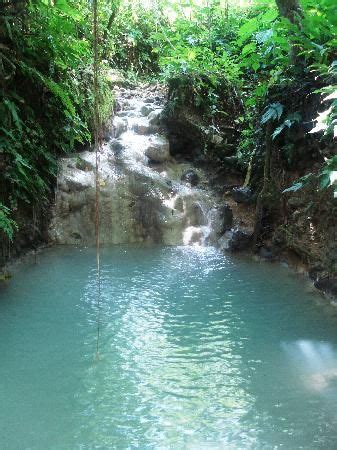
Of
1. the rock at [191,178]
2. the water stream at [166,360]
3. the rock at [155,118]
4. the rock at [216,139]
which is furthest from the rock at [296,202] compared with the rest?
the rock at [155,118]

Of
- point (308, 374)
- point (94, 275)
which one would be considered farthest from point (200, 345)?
point (94, 275)

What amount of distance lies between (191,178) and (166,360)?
4.87m

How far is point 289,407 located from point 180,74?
7.10 metres

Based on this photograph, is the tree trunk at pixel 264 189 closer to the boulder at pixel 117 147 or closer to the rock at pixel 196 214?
the rock at pixel 196 214

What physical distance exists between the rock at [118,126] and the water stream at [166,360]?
3.51m

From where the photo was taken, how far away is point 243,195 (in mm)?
7316

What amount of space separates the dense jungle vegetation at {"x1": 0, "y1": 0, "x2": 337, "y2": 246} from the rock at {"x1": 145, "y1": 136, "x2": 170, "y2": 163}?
0.77 m

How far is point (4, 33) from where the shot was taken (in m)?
5.49

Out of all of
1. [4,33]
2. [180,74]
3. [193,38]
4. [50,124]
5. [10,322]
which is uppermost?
[193,38]

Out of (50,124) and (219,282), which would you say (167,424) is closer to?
(219,282)

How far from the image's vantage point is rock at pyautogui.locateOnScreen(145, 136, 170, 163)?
8.18 m

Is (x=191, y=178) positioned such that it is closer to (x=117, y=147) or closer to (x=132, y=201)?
(x=132, y=201)

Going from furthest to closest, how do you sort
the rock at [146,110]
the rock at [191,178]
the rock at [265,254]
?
the rock at [146,110] → the rock at [191,178] → the rock at [265,254]

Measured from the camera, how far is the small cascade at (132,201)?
22.9ft
